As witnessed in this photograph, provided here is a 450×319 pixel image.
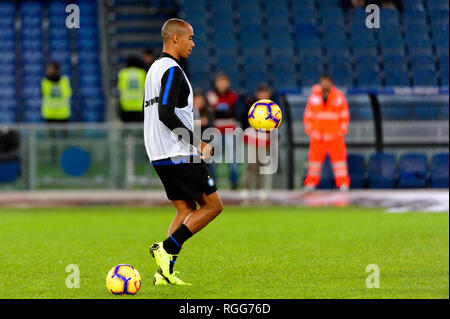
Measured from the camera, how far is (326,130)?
18453mm

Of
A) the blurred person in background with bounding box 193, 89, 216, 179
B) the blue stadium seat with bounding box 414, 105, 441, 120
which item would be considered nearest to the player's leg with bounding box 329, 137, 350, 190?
the blue stadium seat with bounding box 414, 105, 441, 120

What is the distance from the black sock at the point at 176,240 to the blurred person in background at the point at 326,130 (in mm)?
10621

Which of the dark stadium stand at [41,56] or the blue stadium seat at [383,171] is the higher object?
the dark stadium stand at [41,56]

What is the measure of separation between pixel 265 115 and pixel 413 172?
1018 centimetres

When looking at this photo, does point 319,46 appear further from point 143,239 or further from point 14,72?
point 143,239

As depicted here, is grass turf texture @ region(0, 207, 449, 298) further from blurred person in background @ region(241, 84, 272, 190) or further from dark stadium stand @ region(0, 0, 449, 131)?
dark stadium stand @ region(0, 0, 449, 131)

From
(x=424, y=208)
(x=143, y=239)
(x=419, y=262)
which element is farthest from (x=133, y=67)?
(x=419, y=262)

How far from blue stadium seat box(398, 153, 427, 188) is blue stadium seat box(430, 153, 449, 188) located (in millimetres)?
169

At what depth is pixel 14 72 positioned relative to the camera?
1115 inches

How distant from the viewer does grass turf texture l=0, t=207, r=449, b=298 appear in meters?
7.86

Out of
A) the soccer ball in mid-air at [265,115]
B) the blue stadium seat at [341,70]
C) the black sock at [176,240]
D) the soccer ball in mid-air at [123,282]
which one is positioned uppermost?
the blue stadium seat at [341,70]

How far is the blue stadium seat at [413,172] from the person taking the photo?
19000 mm

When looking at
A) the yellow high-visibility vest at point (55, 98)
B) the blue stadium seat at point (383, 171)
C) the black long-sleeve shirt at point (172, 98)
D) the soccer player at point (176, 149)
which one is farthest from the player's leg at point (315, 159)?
the black long-sleeve shirt at point (172, 98)

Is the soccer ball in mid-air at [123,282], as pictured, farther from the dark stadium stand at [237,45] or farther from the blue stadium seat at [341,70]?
the blue stadium seat at [341,70]
